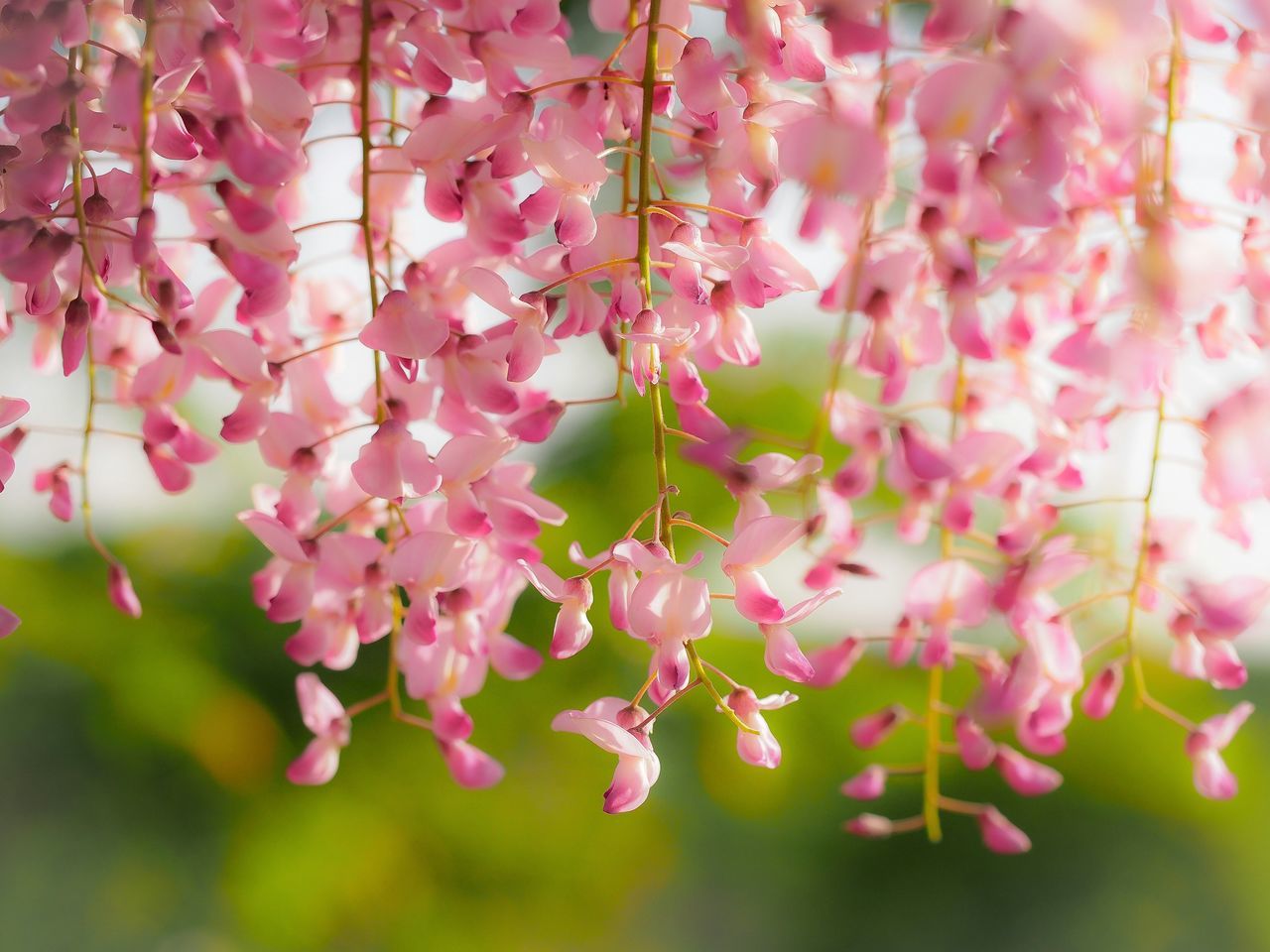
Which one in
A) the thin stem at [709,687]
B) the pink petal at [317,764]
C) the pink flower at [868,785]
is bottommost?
the pink flower at [868,785]

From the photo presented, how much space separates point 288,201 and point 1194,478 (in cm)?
37

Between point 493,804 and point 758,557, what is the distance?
1399 mm

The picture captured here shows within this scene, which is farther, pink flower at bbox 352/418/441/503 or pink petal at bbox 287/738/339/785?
pink petal at bbox 287/738/339/785

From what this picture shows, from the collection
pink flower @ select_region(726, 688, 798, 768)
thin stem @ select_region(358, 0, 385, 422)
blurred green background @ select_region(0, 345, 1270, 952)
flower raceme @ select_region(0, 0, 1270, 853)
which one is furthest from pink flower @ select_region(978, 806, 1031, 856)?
blurred green background @ select_region(0, 345, 1270, 952)

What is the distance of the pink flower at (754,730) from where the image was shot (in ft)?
1.10

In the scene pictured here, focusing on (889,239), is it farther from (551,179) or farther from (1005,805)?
(1005,805)

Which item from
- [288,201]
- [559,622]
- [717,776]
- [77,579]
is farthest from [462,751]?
[77,579]

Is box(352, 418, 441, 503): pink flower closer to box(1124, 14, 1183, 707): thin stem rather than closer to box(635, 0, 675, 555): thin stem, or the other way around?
box(635, 0, 675, 555): thin stem

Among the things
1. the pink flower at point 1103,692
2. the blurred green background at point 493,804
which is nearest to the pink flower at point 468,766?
the pink flower at point 1103,692

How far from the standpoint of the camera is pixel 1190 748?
476mm

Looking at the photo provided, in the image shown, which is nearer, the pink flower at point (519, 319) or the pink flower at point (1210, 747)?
the pink flower at point (519, 319)

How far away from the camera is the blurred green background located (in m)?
1.64

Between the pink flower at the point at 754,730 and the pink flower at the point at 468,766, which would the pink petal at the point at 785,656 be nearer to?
the pink flower at the point at 754,730

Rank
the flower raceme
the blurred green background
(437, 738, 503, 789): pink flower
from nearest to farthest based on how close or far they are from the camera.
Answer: the flower raceme → (437, 738, 503, 789): pink flower → the blurred green background
